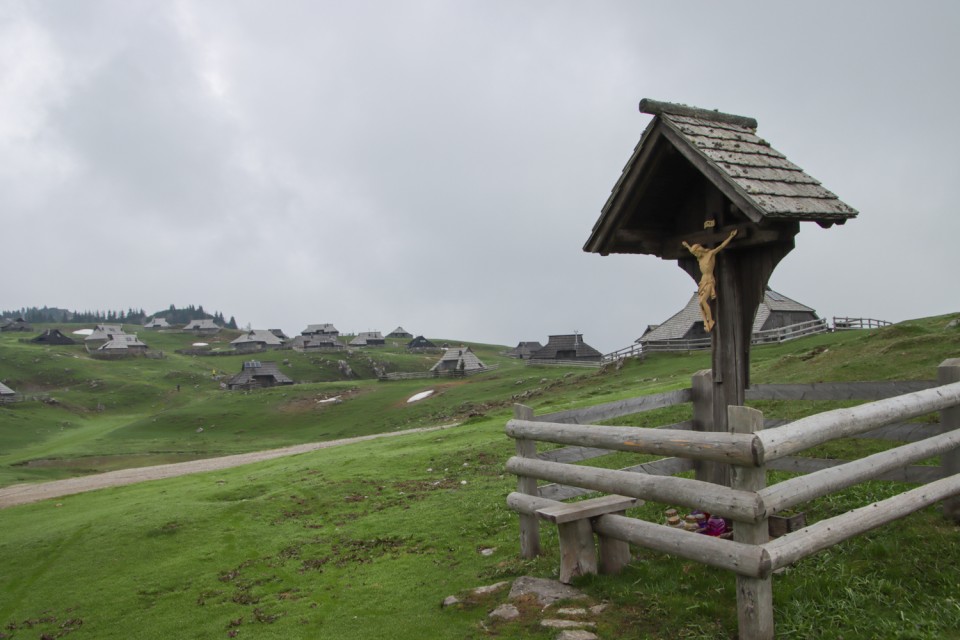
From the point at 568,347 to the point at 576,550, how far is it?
3340 inches

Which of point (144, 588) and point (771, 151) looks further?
point (144, 588)

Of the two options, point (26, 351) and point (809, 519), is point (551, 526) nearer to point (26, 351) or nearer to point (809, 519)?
point (809, 519)

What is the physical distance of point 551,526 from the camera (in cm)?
1077

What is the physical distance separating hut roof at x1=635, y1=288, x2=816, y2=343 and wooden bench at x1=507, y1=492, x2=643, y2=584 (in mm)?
53057

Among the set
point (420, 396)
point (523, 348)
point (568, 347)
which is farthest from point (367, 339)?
point (420, 396)

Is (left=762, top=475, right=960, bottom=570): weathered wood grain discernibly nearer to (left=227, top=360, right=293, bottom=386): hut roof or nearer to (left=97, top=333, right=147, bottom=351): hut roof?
(left=227, top=360, right=293, bottom=386): hut roof

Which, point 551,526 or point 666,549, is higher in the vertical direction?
point 666,549

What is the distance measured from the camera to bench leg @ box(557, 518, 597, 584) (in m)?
7.61

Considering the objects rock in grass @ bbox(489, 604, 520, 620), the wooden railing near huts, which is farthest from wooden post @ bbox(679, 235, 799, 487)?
the wooden railing near huts


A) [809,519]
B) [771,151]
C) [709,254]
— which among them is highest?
[771,151]

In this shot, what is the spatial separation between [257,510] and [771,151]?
1316 cm

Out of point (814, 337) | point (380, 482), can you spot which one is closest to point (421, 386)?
point (814, 337)

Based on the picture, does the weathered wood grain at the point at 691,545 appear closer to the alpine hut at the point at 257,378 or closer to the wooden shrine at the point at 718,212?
the wooden shrine at the point at 718,212

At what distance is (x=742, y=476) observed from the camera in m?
5.76
